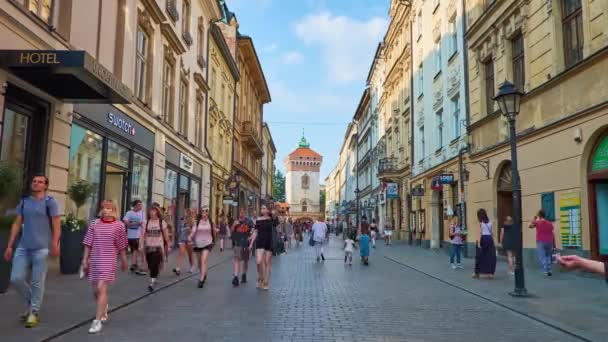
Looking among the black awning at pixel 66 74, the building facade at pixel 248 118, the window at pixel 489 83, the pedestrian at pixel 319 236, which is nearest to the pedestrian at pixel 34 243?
the black awning at pixel 66 74

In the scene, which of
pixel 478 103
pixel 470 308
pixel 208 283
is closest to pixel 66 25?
pixel 208 283

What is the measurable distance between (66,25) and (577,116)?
1269cm

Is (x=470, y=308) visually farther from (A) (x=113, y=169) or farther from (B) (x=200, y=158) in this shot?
(B) (x=200, y=158)

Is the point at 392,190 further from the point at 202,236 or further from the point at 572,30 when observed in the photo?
the point at 202,236

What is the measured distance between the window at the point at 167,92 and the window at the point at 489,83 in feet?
41.9

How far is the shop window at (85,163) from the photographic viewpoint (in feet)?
44.1

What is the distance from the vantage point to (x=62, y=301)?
846 centimetres

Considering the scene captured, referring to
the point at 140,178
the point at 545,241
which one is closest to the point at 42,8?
the point at 140,178

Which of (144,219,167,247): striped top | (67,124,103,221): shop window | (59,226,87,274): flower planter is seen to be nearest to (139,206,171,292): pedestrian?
(144,219,167,247): striped top

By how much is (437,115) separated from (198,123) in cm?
1258

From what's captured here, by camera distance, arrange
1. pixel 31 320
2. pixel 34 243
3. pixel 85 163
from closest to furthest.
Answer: pixel 31 320, pixel 34 243, pixel 85 163

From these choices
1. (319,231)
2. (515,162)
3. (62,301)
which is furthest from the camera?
(319,231)

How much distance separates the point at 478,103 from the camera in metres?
20.7

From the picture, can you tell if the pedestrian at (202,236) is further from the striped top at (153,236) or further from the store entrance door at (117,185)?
the store entrance door at (117,185)
